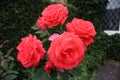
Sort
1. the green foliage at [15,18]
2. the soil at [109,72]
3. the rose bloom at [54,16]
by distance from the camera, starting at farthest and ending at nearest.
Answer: the soil at [109,72] → the green foliage at [15,18] → the rose bloom at [54,16]

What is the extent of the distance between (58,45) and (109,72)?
250 inches

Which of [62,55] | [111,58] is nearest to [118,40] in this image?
[111,58]

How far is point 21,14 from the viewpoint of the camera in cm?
467

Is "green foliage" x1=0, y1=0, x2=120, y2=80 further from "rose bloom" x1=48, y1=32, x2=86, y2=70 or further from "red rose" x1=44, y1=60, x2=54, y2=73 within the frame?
"rose bloom" x1=48, y1=32, x2=86, y2=70

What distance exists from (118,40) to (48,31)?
702 centimetres

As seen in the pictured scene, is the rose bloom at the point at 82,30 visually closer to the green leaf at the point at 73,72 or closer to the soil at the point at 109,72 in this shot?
the green leaf at the point at 73,72

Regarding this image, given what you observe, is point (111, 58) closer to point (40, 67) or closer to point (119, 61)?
point (119, 61)

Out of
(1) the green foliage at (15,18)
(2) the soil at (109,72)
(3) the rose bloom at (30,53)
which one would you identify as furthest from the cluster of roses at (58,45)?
(2) the soil at (109,72)

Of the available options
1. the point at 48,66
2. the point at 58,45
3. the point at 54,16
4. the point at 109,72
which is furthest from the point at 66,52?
the point at 109,72

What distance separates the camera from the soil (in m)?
7.87

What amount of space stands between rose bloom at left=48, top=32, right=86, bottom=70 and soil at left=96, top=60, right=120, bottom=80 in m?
5.81

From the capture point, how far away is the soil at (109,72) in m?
7.87

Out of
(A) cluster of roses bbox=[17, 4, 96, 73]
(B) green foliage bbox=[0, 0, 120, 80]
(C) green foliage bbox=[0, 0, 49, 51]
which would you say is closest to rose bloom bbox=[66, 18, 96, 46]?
(A) cluster of roses bbox=[17, 4, 96, 73]

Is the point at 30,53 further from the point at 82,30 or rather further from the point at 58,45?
the point at 82,30
